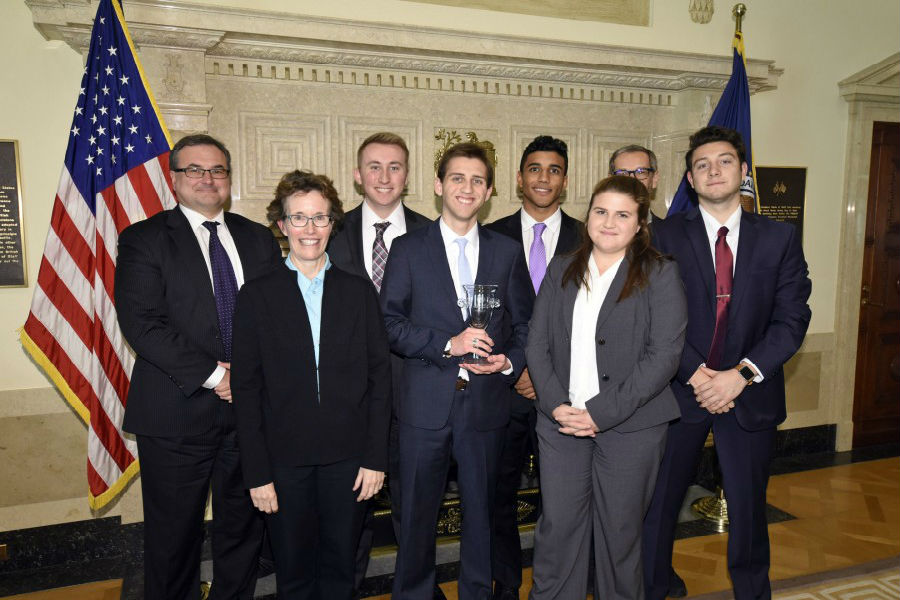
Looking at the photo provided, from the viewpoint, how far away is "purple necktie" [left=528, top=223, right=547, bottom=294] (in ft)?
9.82

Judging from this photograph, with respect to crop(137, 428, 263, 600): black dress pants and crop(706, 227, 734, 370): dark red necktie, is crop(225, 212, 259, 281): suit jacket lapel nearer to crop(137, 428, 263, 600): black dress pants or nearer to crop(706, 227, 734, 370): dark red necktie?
crop(137, 428, 263, 600): black dress pants

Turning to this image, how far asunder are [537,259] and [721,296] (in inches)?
33.1

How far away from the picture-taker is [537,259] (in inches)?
118

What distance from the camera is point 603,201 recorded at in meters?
2.30

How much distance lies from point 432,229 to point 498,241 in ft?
0.89

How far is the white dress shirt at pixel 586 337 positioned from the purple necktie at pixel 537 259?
2.09 feet

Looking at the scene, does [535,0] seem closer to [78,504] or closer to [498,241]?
[498,241]

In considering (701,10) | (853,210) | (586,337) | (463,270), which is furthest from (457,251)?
(853,210)

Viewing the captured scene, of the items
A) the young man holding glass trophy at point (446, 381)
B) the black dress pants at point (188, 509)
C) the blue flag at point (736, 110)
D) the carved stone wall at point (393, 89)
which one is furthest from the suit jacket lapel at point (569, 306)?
the blue flag at point (736, 110)

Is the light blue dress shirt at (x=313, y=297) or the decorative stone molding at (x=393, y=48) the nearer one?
the light blue dress shirt at (x=313, y=297)

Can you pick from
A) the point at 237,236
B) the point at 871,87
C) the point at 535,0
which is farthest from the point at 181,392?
the point at 871,87

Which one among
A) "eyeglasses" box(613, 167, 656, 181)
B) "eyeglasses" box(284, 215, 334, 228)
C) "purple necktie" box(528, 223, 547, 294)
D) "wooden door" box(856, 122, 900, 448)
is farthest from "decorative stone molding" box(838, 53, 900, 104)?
"eyeglasses" box(284, 215, 334, 228)

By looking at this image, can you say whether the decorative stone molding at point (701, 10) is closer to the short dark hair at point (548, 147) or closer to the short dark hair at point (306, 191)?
the short dark hair at point (548, 147)

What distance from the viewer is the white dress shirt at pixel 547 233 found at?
303 cm
